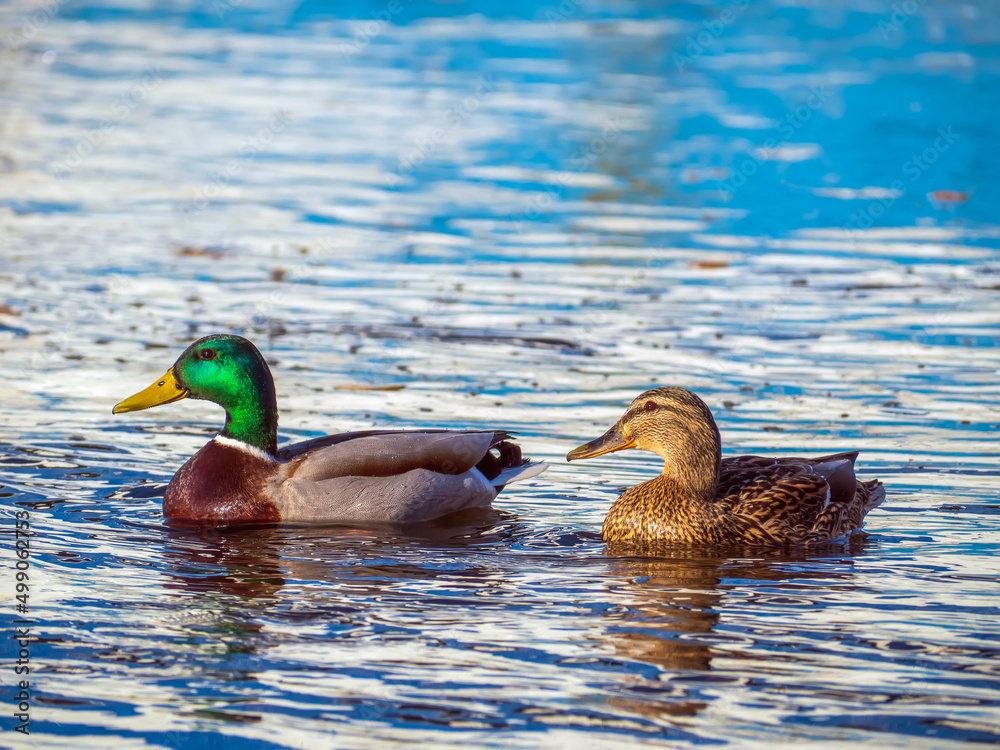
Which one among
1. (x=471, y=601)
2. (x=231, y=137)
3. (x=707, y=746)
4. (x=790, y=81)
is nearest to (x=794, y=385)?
(x=471, y=601)

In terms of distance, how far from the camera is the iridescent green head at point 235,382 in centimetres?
839

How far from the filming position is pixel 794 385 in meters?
10.7

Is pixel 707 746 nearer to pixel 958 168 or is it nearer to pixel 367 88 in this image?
pixel 958 168

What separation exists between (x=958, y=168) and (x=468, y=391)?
424 inches

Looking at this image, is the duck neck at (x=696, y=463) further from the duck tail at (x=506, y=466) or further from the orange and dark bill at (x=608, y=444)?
the duck tail at (x=506, y=466)

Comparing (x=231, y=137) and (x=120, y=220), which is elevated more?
(x=231, y=137)

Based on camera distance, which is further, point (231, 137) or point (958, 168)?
point (231, 137)

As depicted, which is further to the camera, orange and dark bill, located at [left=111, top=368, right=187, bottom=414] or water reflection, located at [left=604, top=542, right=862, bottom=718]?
orange and dark bill, located at [left=111, top=368, right=187, bottom=414]

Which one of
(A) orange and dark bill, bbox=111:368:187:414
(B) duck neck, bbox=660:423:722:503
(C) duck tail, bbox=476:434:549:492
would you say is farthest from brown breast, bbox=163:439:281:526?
(B) duck neck, bbox=660:423:722:503

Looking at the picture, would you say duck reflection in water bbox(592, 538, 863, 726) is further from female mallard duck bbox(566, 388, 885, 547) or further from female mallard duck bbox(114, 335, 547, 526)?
female mallard duck bbox(114, 335, 547, 526)

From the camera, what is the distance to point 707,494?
7820 millimetres

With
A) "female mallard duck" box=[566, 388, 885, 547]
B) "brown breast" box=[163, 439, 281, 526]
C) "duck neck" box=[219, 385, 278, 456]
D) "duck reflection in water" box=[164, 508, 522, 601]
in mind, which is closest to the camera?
"duck reflection in water" box=[164, 508, 522, 601]

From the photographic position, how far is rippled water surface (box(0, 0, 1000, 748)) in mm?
5762

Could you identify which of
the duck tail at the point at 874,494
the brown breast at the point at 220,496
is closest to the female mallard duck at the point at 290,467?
the brown breast at the point at 220,496
